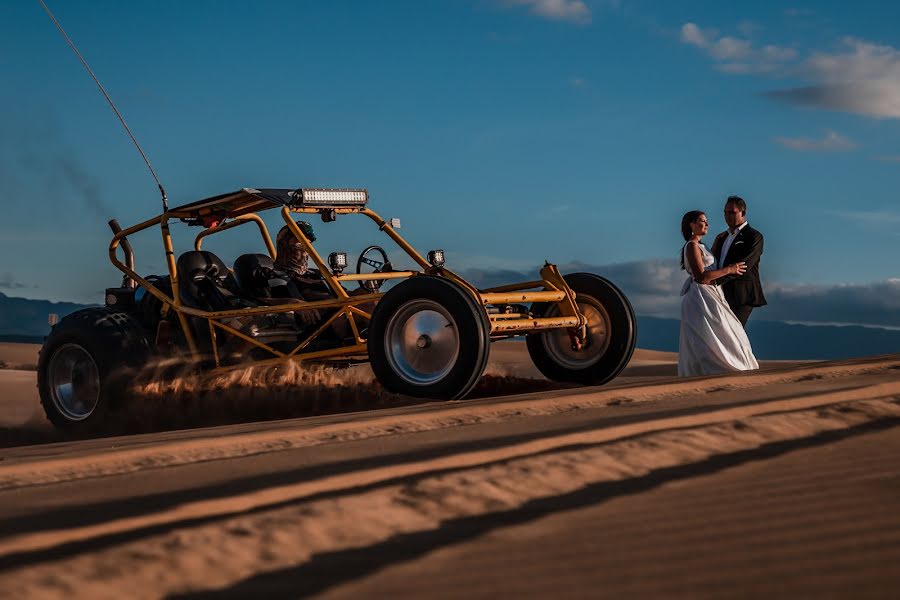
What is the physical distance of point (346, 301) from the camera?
24.3 feet

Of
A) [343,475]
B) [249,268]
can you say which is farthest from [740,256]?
[343,475]

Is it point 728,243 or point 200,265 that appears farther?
point 728,243

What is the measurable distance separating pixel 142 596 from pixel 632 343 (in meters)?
5.60

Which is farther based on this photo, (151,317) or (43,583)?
(151,317)

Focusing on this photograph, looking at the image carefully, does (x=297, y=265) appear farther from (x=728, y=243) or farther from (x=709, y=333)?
(x=728, y=243)

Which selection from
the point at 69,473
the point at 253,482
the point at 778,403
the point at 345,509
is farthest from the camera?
the point at 778,403

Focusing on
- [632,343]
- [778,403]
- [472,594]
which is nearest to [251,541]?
[472,594]

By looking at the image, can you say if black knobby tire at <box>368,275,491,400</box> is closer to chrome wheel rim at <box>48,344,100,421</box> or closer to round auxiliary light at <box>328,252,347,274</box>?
round auxiliary light at <box>328,252,347,274</box>

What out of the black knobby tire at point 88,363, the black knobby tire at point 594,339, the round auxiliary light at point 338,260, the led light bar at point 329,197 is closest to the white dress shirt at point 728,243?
the black knobby tire at point 594,339

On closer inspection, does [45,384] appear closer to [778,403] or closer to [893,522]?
[778,403]

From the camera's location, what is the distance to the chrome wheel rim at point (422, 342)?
6629mm

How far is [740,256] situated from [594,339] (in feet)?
5.77

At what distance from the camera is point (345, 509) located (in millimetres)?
3420

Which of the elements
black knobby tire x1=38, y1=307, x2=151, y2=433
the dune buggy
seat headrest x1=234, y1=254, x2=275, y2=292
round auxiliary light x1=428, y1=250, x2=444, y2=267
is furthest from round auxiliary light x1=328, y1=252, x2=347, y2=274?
black knobby tire x1=38, y1=307, x2=151, y2=433
